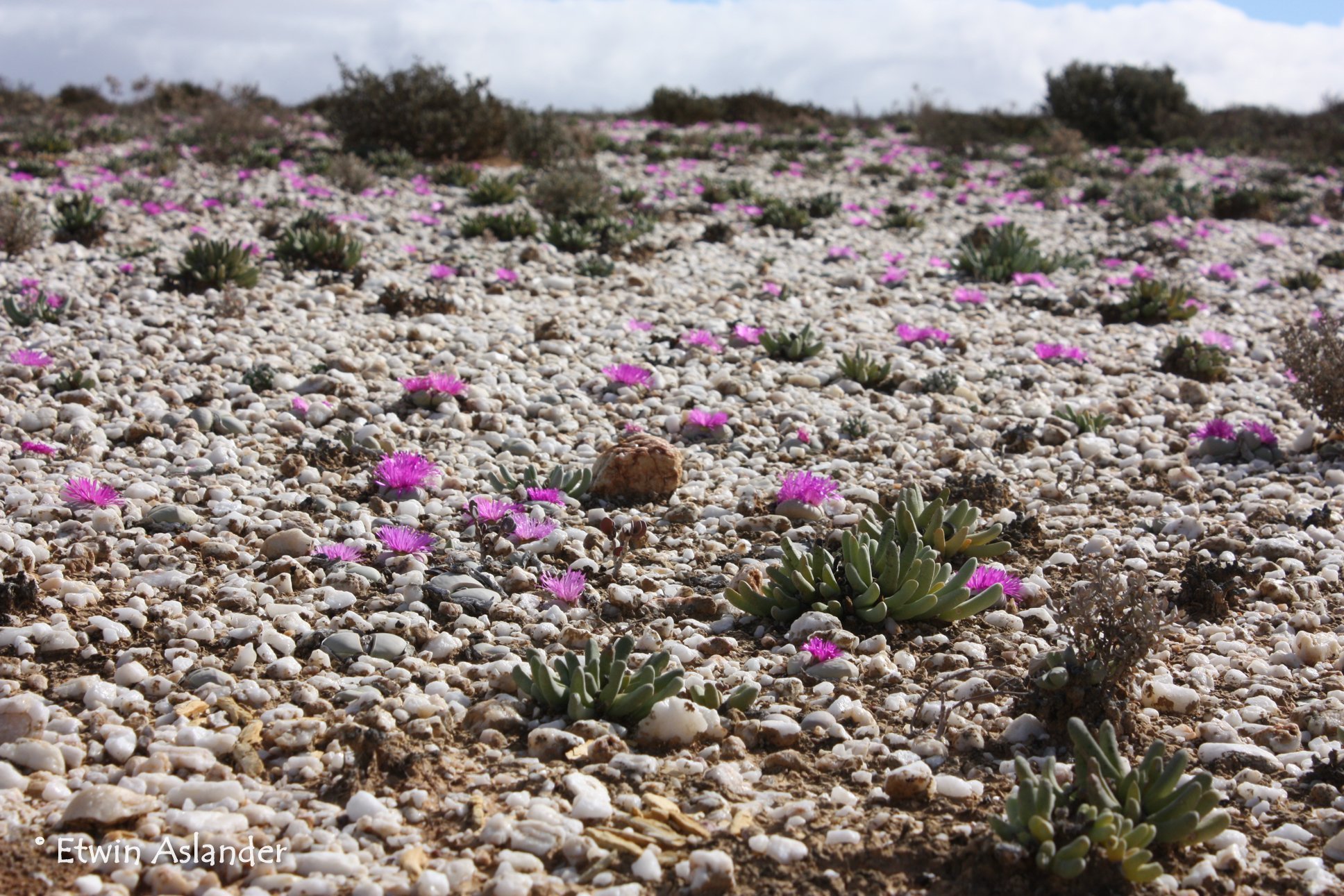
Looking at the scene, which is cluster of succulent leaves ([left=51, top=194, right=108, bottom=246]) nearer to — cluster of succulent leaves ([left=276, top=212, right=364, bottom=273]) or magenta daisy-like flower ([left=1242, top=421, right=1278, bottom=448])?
cluster of succulent leaves ([left=276, top=212, right=364, bottom=273])

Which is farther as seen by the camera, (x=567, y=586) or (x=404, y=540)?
(x=404, y=540)

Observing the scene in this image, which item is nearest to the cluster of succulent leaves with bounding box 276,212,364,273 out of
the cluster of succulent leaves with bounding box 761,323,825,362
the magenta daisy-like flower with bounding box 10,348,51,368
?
the magenta daisy-like flower with bounding box 10,348,51,368

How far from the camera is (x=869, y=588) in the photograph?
11.8 ft

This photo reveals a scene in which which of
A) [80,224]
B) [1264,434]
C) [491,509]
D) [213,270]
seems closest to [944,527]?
[491,509]

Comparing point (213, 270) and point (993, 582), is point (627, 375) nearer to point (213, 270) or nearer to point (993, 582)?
point (993, 582)

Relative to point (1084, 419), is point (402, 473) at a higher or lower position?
lower

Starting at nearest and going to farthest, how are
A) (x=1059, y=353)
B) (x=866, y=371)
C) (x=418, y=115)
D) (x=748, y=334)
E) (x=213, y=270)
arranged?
(x=866, y=371) < (x=748, y=334) < (x=1059, y=353) < (x=213, y=270) < (x=418, y=115)

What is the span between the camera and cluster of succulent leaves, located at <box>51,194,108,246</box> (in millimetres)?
8164

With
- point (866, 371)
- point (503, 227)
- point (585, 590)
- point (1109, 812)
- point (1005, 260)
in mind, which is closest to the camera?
point (1109, 812)

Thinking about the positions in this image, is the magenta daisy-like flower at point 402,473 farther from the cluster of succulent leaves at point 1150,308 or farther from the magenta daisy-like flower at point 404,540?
the cluster of succulent leaves at point 1150,308

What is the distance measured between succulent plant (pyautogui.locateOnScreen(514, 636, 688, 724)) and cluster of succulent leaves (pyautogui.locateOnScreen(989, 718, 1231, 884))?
3.09 feet

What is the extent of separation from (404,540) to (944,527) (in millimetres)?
2062

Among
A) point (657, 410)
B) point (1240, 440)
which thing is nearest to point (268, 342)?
point (657, 410)

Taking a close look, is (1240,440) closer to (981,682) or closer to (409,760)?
(981,682)
